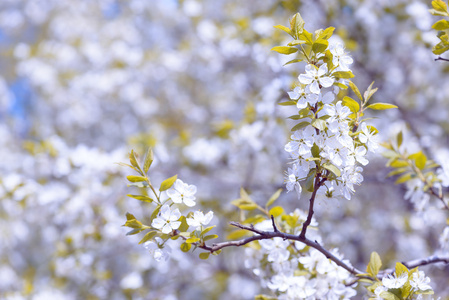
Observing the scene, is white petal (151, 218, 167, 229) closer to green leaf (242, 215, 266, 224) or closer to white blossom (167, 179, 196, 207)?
white blossom (167, 179, 196, 207)

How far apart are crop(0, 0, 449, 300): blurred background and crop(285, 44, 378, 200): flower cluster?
19 centimetres

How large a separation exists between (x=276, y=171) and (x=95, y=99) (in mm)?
2988

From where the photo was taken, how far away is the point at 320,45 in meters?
1.33

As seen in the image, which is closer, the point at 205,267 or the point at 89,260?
the point at 89,260

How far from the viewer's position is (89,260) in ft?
10.5

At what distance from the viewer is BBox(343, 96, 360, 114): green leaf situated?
4.58 ft

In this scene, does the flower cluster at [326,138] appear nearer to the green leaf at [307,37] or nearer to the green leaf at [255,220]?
the green leaf at [307,37]

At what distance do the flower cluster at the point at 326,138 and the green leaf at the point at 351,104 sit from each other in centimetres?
6

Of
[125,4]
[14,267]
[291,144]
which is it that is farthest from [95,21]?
[291,144]

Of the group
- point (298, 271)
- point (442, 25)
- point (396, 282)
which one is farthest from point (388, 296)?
point (442, 25)

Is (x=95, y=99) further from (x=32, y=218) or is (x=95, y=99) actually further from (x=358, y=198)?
(x=358, y=198)

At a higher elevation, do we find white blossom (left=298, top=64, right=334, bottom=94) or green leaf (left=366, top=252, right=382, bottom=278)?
white blossom (left=298, top=64, right=334, bottom=94)

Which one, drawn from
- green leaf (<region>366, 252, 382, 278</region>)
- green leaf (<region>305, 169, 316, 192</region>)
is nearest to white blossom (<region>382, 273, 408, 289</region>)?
green leaf (<region>366, 252, 382, 278</region>)

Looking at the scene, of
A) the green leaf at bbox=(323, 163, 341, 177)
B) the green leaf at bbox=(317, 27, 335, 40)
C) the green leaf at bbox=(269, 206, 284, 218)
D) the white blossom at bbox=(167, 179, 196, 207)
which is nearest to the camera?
the green leaf at bbox=(323, 163, 341, 177)
